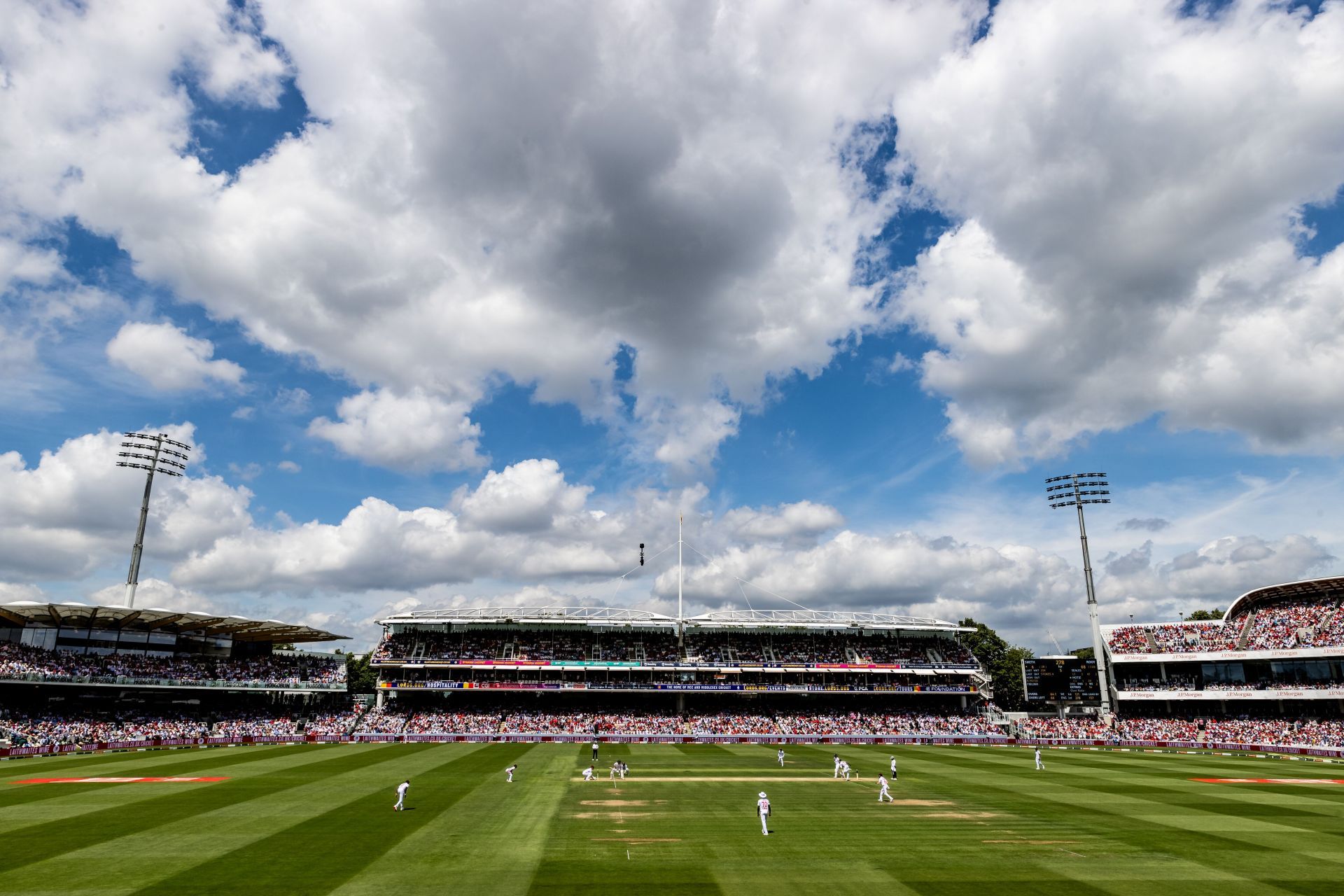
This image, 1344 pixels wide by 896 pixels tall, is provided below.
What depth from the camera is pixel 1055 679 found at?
72.6 metres

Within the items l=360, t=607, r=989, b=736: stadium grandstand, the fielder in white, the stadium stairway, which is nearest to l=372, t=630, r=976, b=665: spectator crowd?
l=360, t=607, r=989, b=736: stadium grandstand

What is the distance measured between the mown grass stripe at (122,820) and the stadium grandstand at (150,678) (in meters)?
28.5

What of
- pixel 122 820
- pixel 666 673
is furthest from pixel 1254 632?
pixel 122 820

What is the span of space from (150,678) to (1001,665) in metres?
108

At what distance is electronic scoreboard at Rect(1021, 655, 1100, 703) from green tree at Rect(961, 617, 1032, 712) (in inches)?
1273

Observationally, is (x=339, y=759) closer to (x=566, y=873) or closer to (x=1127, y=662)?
(x=566, y=873)

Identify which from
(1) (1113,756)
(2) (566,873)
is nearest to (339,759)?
(2) (566,873)

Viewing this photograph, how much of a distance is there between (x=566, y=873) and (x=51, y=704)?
68675 millimetres

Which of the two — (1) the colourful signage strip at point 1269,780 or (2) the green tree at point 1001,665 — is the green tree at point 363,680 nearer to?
(2) the green tree at point 1001,665

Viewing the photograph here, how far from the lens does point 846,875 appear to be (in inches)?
768

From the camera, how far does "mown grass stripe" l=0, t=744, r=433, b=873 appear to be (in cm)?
2200

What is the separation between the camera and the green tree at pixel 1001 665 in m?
109

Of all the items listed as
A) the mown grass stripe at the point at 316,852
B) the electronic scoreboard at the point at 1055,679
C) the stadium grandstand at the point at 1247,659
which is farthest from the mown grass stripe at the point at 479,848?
the stadium grandstand at the point at 1247,659

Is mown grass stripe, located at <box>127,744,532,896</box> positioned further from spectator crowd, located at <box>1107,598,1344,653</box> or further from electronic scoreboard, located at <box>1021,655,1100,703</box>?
spectator crowd, located at <box>1107,598,1344,653</box>
